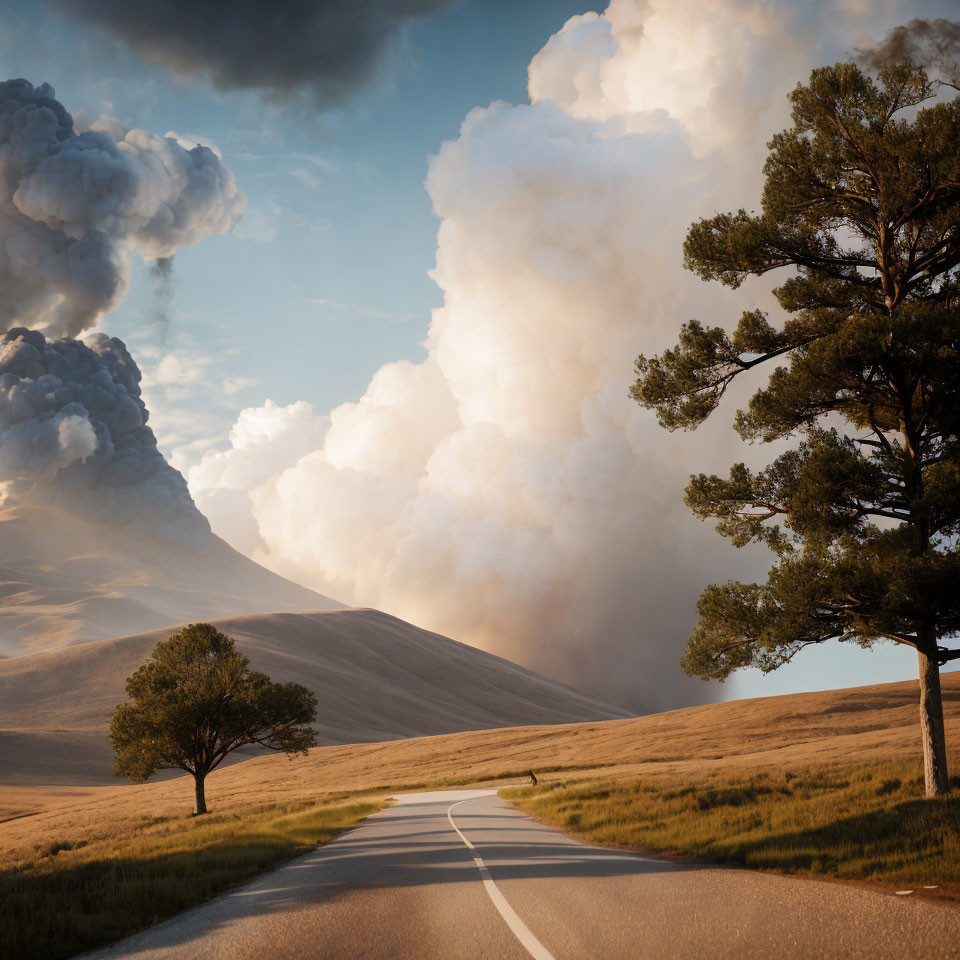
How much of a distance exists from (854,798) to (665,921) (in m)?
10.6

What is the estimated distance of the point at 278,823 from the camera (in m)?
21.8

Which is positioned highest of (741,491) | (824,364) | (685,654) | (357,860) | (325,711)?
(824,364)

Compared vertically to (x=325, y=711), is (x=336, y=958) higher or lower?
higher

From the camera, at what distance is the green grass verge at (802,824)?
32.1 ft

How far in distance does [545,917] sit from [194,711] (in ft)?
129

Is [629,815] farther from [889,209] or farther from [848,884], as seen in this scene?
[889,209]

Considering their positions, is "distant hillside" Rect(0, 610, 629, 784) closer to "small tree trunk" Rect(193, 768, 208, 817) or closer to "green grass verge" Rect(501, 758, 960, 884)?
"small tree trunk" Rect(193, 768, 208, 817)

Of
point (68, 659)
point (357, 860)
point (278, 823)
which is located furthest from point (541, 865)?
point (68, 659)

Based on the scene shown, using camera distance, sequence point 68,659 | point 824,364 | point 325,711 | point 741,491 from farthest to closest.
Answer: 1. point 68,659
2. point 325,711
3. point 741,491
4. point 824,364

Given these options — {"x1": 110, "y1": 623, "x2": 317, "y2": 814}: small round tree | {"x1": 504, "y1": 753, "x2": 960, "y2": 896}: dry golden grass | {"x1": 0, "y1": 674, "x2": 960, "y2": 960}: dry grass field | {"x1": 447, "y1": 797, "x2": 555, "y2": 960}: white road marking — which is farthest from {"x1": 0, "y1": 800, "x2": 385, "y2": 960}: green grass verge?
{"x1": 110, "y1": 623, "x2": 317, "y2": 814}: small round tree

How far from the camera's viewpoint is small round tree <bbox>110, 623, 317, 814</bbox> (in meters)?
43.0

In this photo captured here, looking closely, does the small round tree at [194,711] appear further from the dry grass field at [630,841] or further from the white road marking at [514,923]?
the white road marking at [514,923]

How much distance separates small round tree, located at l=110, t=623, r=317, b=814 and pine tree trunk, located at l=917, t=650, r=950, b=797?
3406cm

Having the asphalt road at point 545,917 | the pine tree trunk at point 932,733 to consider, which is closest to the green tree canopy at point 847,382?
the pine tree trunk at point 932,733
